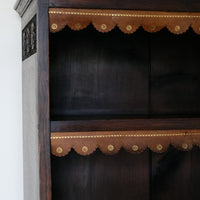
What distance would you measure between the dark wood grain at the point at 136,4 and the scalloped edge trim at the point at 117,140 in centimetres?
38

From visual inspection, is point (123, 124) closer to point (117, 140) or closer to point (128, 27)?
point (117, 140)

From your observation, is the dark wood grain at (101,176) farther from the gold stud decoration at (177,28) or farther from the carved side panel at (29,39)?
the gold stud decoration at (177,28)

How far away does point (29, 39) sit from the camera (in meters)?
1.42

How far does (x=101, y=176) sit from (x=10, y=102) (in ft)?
1.54

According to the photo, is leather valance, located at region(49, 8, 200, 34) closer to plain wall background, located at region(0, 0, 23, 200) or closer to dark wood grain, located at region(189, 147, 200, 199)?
plain wall background, located at region(0, 0, 23, 200)

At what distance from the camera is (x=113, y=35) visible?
1632 millimetres

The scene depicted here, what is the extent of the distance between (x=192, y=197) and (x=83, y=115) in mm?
595

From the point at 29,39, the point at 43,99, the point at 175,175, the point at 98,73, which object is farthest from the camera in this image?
the point at 175,175

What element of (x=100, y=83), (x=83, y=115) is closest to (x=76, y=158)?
(x=83, y=115)

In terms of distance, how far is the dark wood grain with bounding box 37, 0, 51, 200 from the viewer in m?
1.20

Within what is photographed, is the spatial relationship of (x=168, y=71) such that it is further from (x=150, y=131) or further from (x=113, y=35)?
(x=150, y=131)

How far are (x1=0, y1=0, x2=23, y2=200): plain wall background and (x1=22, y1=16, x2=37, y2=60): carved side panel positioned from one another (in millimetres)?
68

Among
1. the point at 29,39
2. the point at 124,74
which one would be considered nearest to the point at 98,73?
the point at 124,74

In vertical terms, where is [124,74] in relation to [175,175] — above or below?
above
